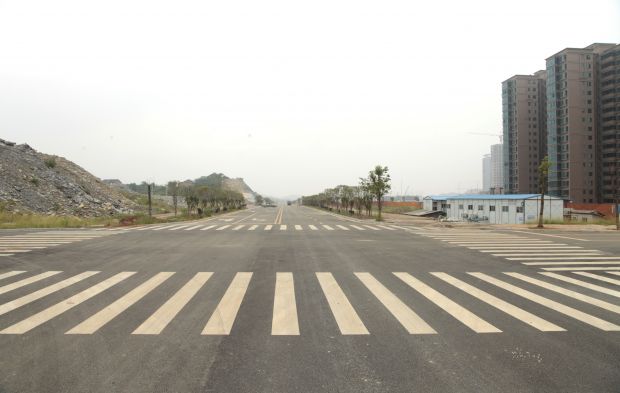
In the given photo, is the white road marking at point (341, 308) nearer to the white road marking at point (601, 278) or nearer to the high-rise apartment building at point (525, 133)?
the white road marking at point (601, 278)

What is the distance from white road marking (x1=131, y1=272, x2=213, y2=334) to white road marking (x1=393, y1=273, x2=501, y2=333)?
4850mm

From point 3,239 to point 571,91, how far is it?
96077 millimetres

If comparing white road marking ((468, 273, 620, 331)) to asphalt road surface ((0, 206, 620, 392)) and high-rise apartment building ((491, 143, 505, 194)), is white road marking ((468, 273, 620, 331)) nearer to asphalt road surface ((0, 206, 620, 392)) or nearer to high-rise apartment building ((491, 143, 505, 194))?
asphalt road surface ((0, 206, 620, 392))

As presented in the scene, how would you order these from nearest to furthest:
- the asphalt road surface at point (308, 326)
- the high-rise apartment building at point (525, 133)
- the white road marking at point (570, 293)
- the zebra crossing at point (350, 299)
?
the asphalt road surface at point (308, 326) < the zebra crossing at point (350, 299) < the white road marking at point (570, 293) < the high-rise apartment building at point (525, 133)

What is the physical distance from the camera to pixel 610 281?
858 centimetres

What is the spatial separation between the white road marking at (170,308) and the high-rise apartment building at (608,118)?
87705 mm

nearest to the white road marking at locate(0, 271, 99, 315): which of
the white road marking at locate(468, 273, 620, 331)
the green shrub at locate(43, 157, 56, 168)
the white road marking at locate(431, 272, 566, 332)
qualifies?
Result: the white road marking at locate(431, 272, 566, 332)

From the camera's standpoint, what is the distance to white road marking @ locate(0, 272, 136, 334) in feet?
17.0

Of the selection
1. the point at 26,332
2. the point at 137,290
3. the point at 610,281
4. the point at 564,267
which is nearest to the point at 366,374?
the point at 26,332

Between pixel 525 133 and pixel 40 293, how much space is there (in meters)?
112

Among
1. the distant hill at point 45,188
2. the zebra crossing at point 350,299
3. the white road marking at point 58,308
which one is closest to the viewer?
the white road marking at point 58,308

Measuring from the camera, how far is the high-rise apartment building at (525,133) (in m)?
93.1

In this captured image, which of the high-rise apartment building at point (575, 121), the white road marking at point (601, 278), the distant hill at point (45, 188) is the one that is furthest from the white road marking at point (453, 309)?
the high-rise apartment building at point (575, 121)

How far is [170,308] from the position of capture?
612 cm
